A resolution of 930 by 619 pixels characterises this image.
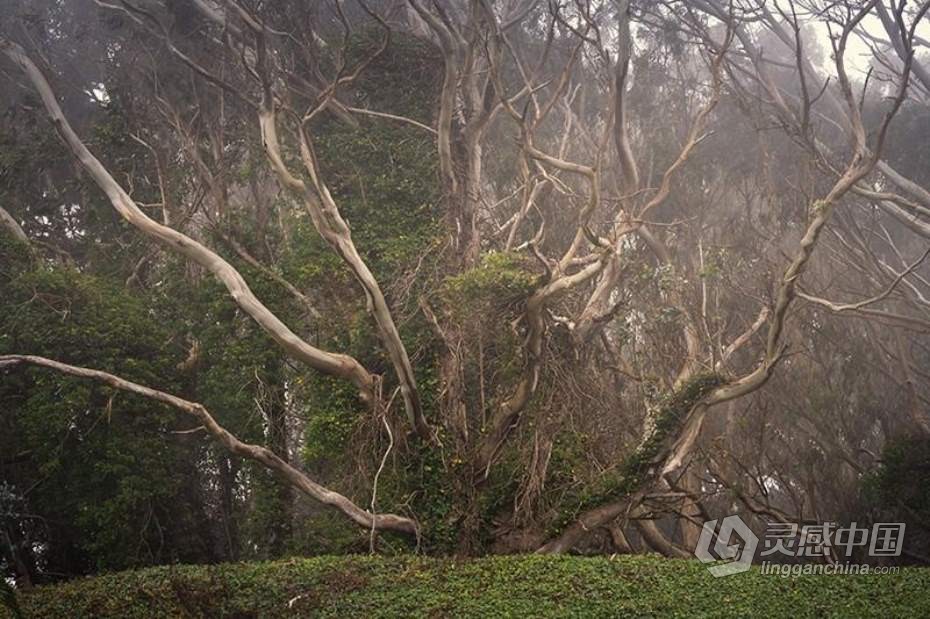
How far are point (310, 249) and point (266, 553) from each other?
4015 mm

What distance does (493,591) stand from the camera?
706cm

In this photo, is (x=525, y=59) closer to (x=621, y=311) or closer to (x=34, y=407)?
(x=621, y=311)

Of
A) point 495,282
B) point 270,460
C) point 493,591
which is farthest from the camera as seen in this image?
point 495,282

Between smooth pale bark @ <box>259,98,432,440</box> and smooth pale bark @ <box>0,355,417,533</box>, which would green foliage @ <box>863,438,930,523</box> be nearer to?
smooth pale bark @ <box>259,98,432,440</box>

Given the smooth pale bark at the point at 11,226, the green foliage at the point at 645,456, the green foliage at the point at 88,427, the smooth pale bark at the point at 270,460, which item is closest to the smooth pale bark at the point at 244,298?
the smooth pale bark at the point at 270,460

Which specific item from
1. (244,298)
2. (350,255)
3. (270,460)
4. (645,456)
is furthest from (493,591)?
(244,298)

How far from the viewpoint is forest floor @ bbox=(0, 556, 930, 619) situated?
21.3 ft

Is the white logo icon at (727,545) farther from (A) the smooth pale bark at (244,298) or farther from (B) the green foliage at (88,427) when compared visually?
(B) the green foliage at (88,427)

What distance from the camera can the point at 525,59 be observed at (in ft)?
49.4

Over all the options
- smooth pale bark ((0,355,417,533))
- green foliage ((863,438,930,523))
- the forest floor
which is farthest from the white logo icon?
smooth pale bark ((0,355,417,533))

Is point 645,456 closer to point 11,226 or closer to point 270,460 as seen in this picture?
point 270,460

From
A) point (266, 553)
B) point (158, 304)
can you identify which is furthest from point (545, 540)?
point (158, 304)

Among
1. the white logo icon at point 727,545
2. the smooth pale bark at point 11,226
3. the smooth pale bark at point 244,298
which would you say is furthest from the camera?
the smooth pale bark at point 11,226

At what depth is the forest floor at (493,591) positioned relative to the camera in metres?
6.49
